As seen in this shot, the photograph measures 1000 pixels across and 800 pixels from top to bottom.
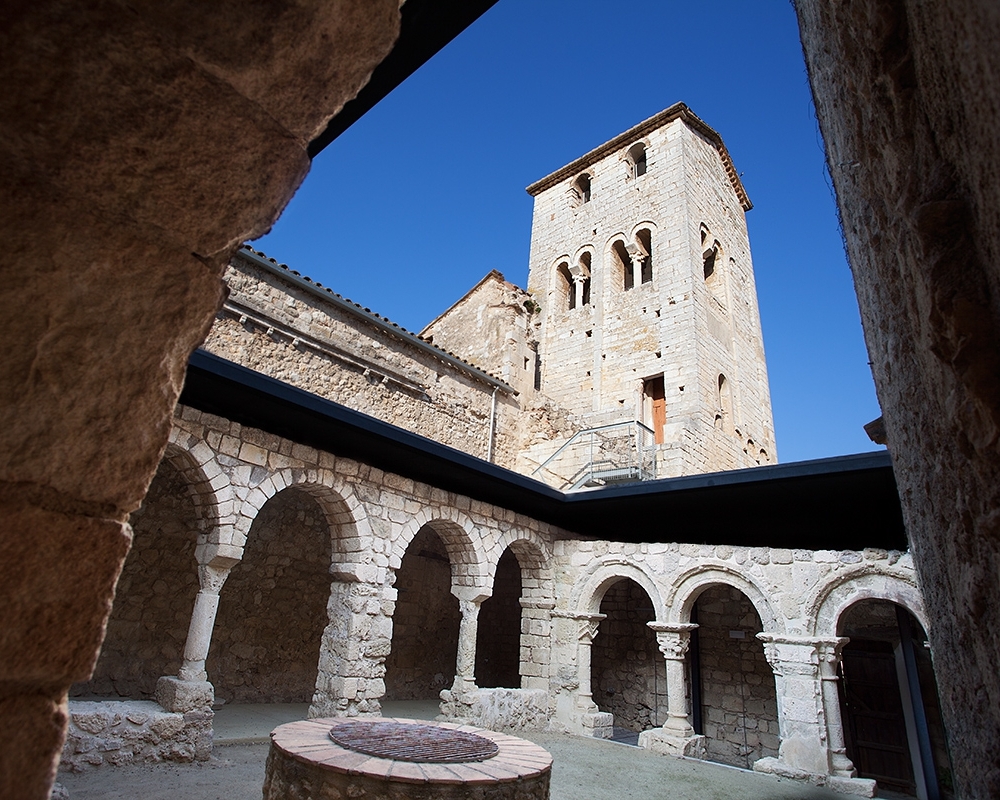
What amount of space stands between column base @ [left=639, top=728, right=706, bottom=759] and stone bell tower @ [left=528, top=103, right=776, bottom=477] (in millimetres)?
6116

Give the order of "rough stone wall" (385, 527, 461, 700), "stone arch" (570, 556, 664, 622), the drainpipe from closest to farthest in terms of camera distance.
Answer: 1. "stone arch" (570, 556, 664, 622)
2. "rough stone wall" (385, 527, 461, 700)
3. the drainpipe

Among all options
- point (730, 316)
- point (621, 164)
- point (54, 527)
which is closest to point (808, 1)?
point (54, 527)

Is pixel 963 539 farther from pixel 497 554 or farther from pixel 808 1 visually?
pixel 497 554

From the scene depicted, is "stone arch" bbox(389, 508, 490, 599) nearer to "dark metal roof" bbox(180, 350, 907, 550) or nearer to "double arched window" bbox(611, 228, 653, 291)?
"dark metal roof" bbox(180, 350, 907, 550)

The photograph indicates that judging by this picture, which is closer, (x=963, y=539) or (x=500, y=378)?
(x=963, y=539)

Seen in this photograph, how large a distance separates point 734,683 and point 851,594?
3.22 meters

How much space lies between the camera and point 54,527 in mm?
722

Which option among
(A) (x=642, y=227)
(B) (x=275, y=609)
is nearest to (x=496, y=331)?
(A) (x=642, y=227)

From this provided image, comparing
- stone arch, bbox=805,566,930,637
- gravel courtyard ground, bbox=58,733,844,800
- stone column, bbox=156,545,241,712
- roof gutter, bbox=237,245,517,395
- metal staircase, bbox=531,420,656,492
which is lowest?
gravel courtyard ground, bbox=58,733,844,800

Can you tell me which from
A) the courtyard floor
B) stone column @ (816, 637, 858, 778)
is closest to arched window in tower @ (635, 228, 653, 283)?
stone column @ (816, 637, 858, 778)

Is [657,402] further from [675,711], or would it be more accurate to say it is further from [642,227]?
[675,711]

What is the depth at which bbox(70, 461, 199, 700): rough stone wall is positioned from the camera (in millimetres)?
6445

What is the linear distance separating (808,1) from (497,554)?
651 centimetres

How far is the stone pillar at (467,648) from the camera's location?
7.07m
